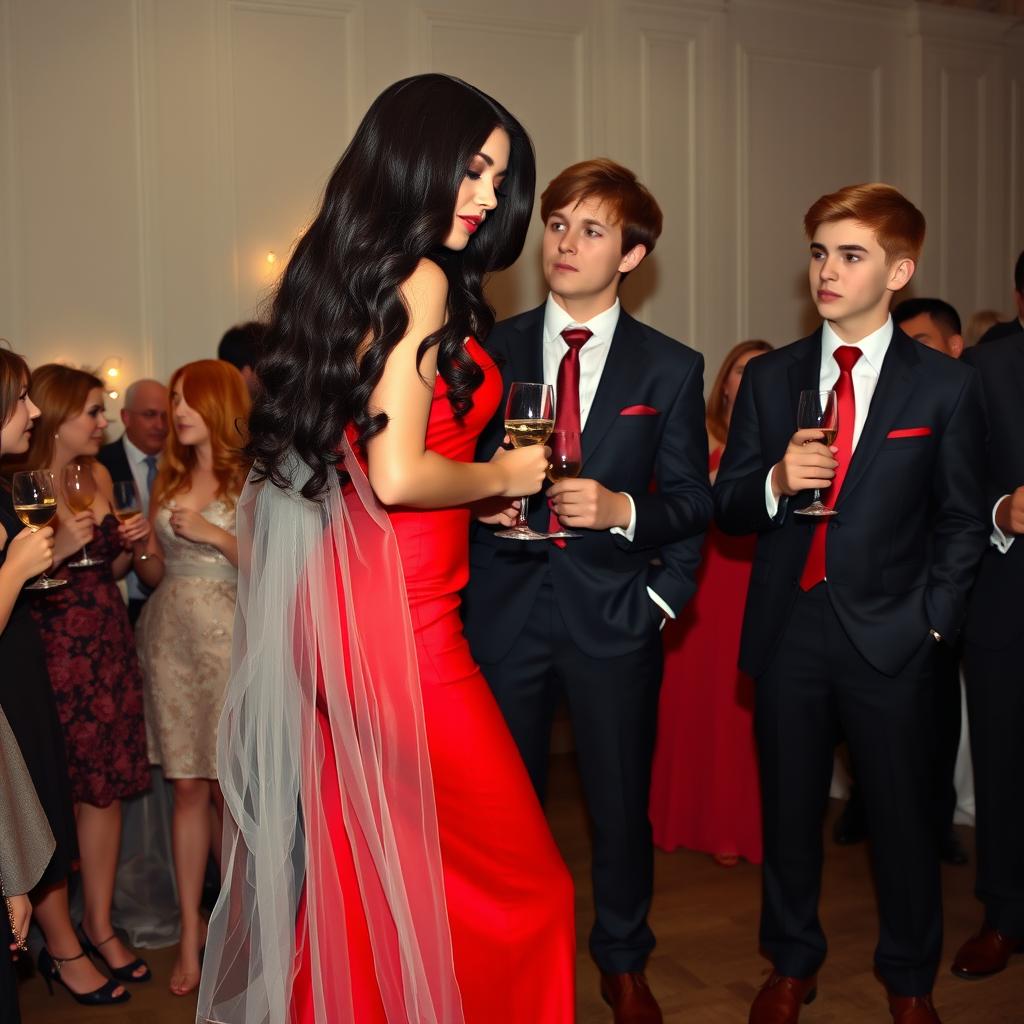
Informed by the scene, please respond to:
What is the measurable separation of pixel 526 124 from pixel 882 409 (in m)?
3.75

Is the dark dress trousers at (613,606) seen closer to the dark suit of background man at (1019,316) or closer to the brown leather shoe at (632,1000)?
the brown leather shoe at (632,1000)

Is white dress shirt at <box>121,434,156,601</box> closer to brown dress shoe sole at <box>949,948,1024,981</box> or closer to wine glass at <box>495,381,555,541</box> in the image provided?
wine glass at <box>495,381,555,541</box>

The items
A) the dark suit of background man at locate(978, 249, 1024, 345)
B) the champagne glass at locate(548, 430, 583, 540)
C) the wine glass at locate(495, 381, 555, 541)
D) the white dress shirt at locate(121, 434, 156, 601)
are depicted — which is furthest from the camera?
the white dress shirt at locate(121, 434, 156, 601)

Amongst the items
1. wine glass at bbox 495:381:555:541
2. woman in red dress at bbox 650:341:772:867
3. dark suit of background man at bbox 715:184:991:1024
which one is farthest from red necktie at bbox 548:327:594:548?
woman in red dress at bbox 650:341:772:867

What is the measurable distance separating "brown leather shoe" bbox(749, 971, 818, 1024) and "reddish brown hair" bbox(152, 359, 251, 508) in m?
2.04

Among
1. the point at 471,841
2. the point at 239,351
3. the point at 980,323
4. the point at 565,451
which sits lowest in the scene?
the point at 471,841

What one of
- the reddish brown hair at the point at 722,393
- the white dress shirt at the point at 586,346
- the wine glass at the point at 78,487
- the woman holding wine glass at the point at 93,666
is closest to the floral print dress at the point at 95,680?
the woman holding wine glass at the point at 93,666

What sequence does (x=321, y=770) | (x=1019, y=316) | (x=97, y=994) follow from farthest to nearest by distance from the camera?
Result: (x=1019, y=316), (x=97, y=994), (x=321, y=770)

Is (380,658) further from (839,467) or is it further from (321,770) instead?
(839,467)

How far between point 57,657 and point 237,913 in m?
1.54

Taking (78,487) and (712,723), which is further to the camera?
(712,723)

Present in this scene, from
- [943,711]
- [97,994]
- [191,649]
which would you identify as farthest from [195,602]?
[943,711]

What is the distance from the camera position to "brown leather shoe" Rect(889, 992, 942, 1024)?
3.01 meters

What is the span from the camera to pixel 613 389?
3.11 metres
